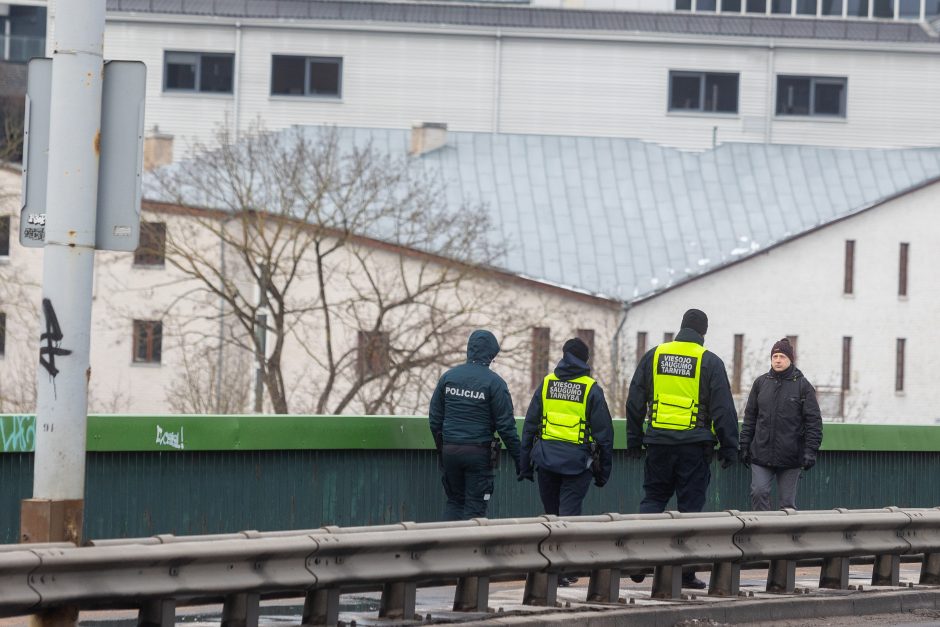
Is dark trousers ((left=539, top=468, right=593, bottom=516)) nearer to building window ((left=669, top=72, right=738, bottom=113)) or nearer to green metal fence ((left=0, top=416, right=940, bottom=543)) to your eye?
green metal fence ((left=0, top=416, right=940, bottom=543))

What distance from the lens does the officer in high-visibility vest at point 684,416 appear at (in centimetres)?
1133

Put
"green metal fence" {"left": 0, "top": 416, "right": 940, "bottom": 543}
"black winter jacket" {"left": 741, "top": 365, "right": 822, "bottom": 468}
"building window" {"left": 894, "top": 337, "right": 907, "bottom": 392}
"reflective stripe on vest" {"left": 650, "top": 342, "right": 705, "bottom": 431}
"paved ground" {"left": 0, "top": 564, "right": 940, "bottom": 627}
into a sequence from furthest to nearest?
"building window" {"left": 894, "top": 337, "right": 907, "bottom": 392} → "black winter jacket" {"left": 741, "top": 365, "right": 822, "bottom": 468} → "reflective stripe on vest" {"left": 650, "top": 342, "right": 705, "bottom": 431} → "green metal fence" {"left": 0, "top": 416, "right": 940, "bottom": 543} → "paved ground" {"left": 0, "top": 564, "right": 940, "bottom": 627}

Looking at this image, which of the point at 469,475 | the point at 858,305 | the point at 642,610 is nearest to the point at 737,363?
the point at 858,305

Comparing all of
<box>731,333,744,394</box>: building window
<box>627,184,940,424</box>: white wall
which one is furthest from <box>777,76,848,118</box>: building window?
<box>731,333,744,394</box>: building window

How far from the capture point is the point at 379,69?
63.4m

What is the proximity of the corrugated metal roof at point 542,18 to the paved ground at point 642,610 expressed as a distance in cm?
5262

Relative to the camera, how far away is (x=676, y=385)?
11.4m

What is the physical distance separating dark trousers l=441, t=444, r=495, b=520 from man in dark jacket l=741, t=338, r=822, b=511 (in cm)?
224

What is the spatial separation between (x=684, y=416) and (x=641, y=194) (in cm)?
4431

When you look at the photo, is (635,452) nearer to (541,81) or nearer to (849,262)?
(849,262)

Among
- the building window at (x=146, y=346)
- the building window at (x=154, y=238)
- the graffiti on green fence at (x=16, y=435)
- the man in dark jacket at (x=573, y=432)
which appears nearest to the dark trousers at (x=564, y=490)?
the man in dark jacket at (x=573, y=432)

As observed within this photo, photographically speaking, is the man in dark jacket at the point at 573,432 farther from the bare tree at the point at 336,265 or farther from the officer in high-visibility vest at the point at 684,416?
the bare tree at the point at 336,265

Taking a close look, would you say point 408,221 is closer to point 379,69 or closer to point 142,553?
point 379,69

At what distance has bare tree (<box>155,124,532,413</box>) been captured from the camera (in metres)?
38.3
